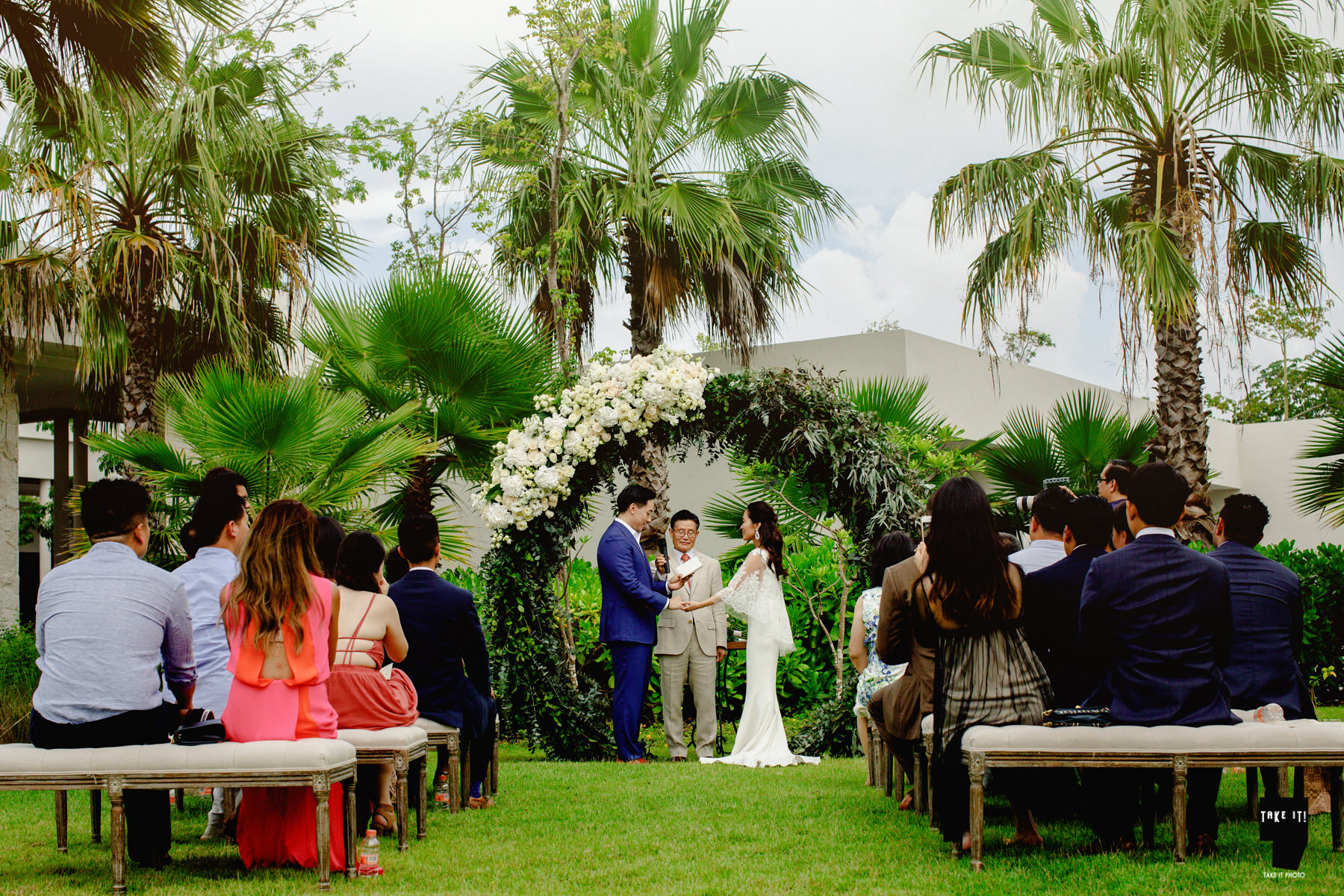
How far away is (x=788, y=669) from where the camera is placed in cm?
1184

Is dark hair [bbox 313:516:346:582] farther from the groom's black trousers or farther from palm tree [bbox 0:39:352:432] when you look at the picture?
palm tree [bbox 0:39:352:432]

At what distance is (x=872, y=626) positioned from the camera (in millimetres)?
6844

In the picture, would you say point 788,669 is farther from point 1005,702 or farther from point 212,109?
point 212,109

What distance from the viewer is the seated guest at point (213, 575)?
579cm

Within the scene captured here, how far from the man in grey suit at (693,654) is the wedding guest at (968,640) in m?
4.25

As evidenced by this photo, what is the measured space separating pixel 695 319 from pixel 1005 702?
10.3 meters

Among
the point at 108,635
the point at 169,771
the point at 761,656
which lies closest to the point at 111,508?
the point at 108,635

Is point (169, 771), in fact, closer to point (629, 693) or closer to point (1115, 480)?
point (629, 693)

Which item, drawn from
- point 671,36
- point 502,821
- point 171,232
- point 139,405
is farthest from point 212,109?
point 502,821

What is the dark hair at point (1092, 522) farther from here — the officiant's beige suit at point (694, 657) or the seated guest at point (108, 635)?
the seated guest at point (108, 635)

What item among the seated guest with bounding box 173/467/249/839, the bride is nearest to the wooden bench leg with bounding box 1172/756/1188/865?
the bride

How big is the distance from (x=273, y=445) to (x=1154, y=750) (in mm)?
6515

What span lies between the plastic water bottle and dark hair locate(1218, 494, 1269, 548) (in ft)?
15.2

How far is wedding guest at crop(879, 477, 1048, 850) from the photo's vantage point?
17.0ft
